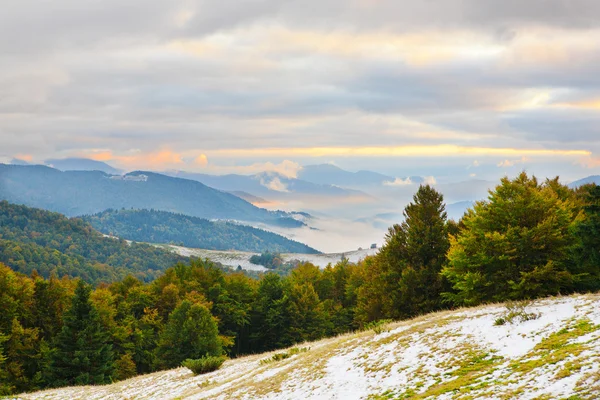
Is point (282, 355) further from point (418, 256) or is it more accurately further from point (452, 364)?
point (418, 256)

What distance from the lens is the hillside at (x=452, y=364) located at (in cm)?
1555

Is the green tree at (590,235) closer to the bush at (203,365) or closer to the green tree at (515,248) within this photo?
the green tree at (515,248)

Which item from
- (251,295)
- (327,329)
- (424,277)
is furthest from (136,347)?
(424,277)

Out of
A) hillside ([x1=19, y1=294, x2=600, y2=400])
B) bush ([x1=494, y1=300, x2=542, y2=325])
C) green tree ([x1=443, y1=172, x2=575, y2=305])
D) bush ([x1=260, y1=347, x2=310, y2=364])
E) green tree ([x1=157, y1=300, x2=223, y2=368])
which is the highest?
green tree ([x1=443, y1=172, x2=575, y2=305])

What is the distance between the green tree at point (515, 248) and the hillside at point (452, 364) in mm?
9960

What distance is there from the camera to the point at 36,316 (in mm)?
68125

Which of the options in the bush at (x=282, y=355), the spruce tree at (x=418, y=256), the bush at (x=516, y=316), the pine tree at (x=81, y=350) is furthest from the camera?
the pine tree at (x=81, y=350)

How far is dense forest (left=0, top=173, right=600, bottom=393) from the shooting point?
3584cm

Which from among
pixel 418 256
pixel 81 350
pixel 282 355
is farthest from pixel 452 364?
pixel 81 350

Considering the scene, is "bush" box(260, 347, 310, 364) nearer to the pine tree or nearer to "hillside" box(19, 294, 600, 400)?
"hillside" box(19, 294, 600, 400)

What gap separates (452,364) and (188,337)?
50.5 metres

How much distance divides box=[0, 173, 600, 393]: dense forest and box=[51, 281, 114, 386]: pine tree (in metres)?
0.12

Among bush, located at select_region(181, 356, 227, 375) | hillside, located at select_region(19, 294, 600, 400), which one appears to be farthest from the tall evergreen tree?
bush, located at select_region(181, 356, 227, 375)

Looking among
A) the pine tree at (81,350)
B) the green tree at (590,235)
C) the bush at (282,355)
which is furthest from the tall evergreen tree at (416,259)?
the pine tree at (81,350)
